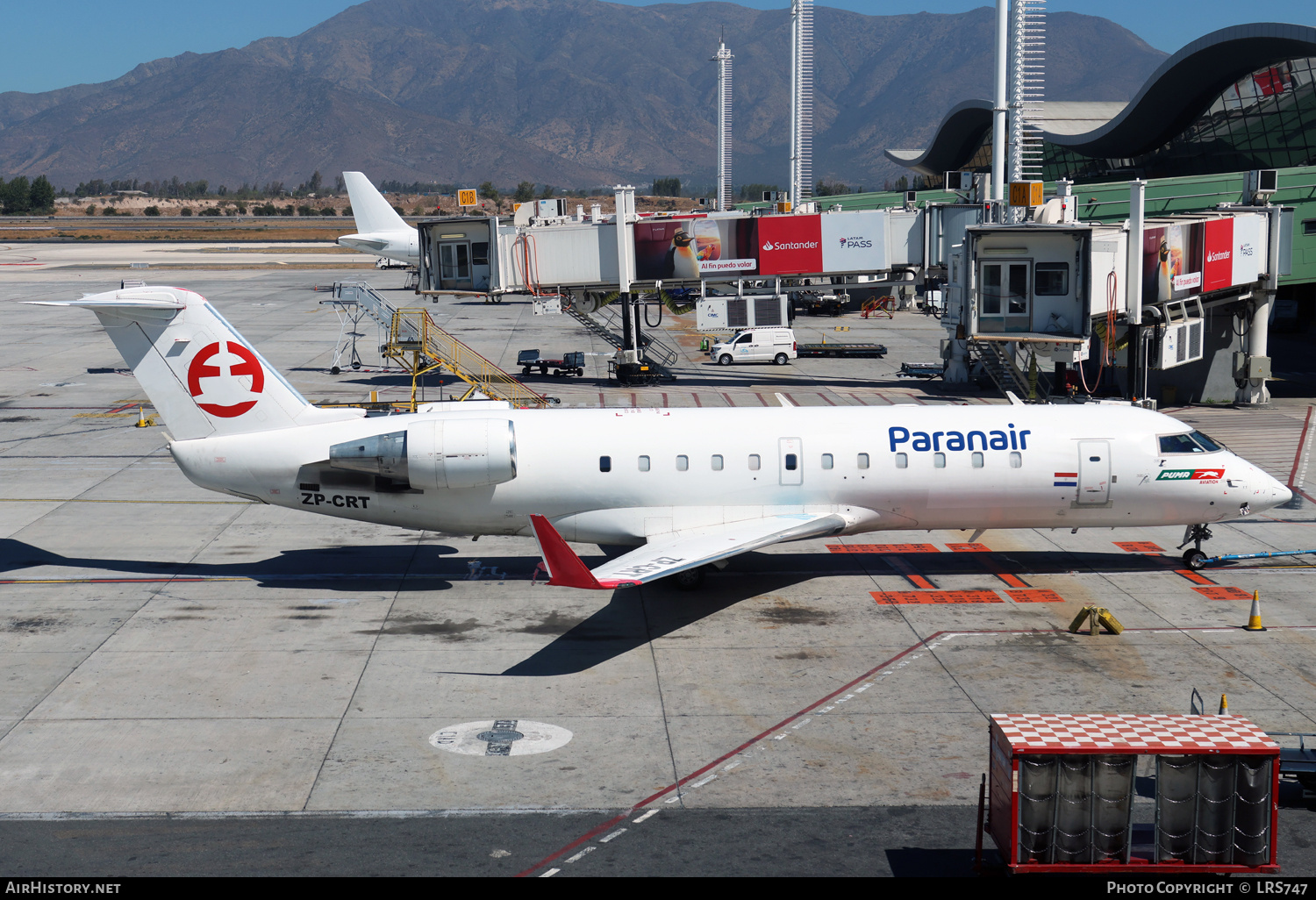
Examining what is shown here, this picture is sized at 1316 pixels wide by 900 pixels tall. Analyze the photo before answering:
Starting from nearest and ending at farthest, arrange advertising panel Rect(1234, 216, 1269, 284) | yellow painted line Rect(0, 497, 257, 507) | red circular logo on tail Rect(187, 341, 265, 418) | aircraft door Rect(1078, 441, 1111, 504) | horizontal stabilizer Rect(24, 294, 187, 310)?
horizontal stabilizer Rect(24, 294, 187, 310), red circular logo on tail Rect(187, 341, 265, 418), aircraft door Rect(1078, 441, 1111, 504), yellow painted line Rect(0, 497, 257, 507), advertising panel Rect(1234, 216, 1269, 284)

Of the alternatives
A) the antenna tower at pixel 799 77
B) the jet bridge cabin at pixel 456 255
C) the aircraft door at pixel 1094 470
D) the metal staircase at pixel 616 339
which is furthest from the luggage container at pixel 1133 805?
the antenna tower at pixel 799 77

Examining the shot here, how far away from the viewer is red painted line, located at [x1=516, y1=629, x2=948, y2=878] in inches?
556

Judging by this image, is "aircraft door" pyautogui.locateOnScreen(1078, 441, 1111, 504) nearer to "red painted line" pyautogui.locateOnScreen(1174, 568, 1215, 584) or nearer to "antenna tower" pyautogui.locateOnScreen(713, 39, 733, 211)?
"red painted line" pyautogui.locateOnScreen(1174, 568, 1215, 584)

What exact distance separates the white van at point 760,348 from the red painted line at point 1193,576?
35.9 m

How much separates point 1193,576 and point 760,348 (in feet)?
121

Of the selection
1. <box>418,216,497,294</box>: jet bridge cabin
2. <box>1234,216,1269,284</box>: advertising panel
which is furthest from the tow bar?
<box>418,216,497,294</box>: jet bridge cabin

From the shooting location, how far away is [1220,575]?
83.1 ft

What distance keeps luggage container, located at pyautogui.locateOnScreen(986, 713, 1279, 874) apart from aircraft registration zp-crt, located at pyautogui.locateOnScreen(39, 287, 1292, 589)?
11.2 m

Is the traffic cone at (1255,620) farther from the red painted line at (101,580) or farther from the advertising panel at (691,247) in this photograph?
the advertising panel at (691,247)

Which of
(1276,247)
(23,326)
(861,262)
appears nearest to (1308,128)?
(1276,247)

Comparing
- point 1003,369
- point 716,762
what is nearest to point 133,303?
point 716,762

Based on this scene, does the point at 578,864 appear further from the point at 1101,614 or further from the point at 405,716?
the point at 1101,614

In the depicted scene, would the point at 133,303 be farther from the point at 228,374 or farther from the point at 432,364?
Answer: the point at 432,364

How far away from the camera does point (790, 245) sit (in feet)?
172
